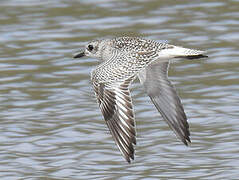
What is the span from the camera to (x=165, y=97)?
11164mm

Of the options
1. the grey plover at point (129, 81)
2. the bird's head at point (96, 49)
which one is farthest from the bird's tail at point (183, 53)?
the bird's head at point (96, 49)

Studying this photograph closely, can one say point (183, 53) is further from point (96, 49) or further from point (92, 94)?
point (92, 94)

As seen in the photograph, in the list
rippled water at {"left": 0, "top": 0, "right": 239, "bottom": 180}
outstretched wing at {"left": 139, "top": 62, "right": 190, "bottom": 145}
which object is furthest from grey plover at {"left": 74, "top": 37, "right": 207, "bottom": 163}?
rippled water at {"left": 0, "top": 0, "right": 239, "bottom": 180}

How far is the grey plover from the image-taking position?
9.69m

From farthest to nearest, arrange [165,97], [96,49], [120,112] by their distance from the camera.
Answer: [96,49]
[165,97]
[120,112]

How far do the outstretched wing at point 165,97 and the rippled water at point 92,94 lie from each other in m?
0.32

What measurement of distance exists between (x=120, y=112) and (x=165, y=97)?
1539mm

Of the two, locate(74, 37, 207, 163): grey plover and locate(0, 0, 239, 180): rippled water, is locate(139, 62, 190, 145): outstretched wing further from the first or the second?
locate(0, 0, 239, 180): rippled water

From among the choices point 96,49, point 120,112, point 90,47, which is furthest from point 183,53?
point 90,47

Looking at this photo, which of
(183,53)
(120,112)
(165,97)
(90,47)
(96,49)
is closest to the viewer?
(120,112)

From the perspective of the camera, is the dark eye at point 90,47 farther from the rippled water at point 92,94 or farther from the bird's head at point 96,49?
the rippled water at point 92,94

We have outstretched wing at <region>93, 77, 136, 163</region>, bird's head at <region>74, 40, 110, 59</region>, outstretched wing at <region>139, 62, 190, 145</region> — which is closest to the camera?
outstretched wing at <region>93, 77, 136, 163</region>

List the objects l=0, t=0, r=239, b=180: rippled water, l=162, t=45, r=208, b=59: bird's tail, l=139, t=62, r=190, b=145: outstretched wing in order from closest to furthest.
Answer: l=162, t=45, r=208, b=59: bird's tail, l=0, t=0, r=239, b=180: rippled water, l=139, t=62, r=190, b=145: outstretched wing

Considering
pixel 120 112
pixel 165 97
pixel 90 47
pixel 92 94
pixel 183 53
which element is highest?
pixel 183 53
